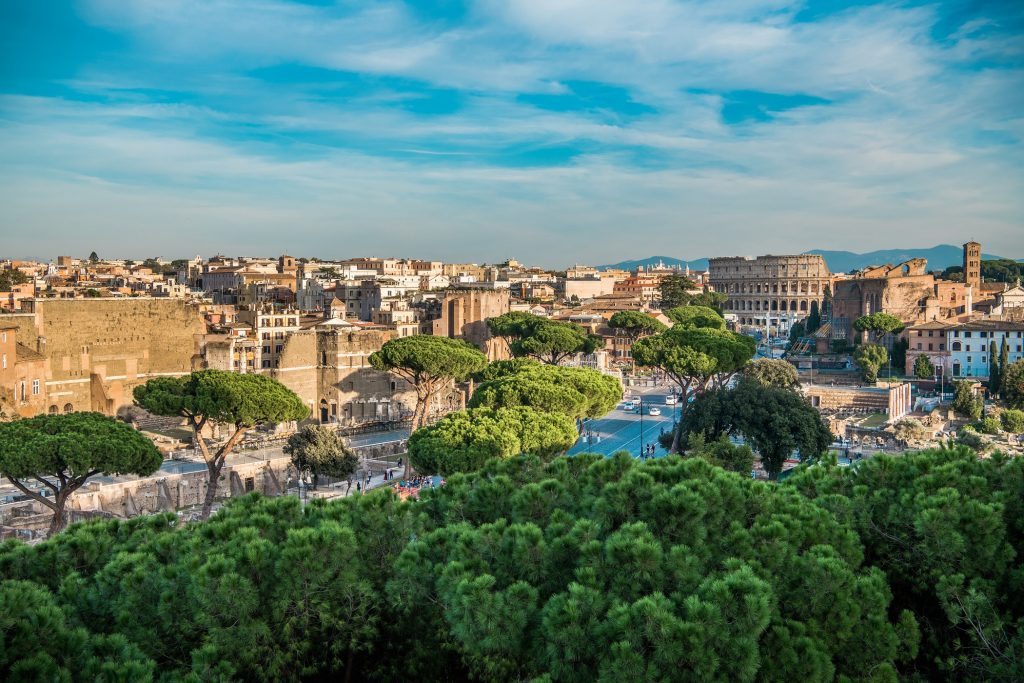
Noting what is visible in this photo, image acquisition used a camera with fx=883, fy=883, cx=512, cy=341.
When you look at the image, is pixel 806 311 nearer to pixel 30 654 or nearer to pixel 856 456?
pixel 856 456

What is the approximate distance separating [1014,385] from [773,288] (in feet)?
200

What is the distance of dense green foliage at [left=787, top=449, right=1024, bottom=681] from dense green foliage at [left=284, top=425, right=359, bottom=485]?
1949 centimetres

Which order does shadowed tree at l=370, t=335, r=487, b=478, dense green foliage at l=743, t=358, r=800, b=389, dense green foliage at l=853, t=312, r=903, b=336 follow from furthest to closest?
dense green foliage at l=853, t=312, r=903, b=336, dense green foliage at l=743, t=358, r=800, b=389, shadowed tree at l=370, t=335, r=487, b=478

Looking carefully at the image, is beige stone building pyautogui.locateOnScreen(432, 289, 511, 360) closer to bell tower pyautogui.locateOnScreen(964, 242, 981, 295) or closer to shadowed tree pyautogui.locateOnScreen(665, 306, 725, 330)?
shadowed tree pyautogui.locateOnScreen(665, 306, 725, 330)

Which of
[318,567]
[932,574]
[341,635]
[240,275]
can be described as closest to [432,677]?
[341,635]

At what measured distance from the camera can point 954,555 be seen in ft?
30.5

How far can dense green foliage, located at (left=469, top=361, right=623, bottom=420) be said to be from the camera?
85.6 feet

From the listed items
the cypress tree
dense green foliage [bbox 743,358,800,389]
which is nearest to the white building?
the cypress tree

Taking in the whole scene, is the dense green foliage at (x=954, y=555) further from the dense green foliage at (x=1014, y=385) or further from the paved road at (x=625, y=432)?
the dense green foliage at (x=1014, y=385)

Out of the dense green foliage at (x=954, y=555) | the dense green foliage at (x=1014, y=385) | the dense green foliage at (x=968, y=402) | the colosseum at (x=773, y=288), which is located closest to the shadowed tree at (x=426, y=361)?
the dense green foliage at (x=968, y=402)

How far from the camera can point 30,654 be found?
706 cm

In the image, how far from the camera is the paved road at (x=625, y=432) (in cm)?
3494

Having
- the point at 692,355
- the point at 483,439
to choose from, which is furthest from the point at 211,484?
the point at 692,355

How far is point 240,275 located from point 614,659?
7273 cm
